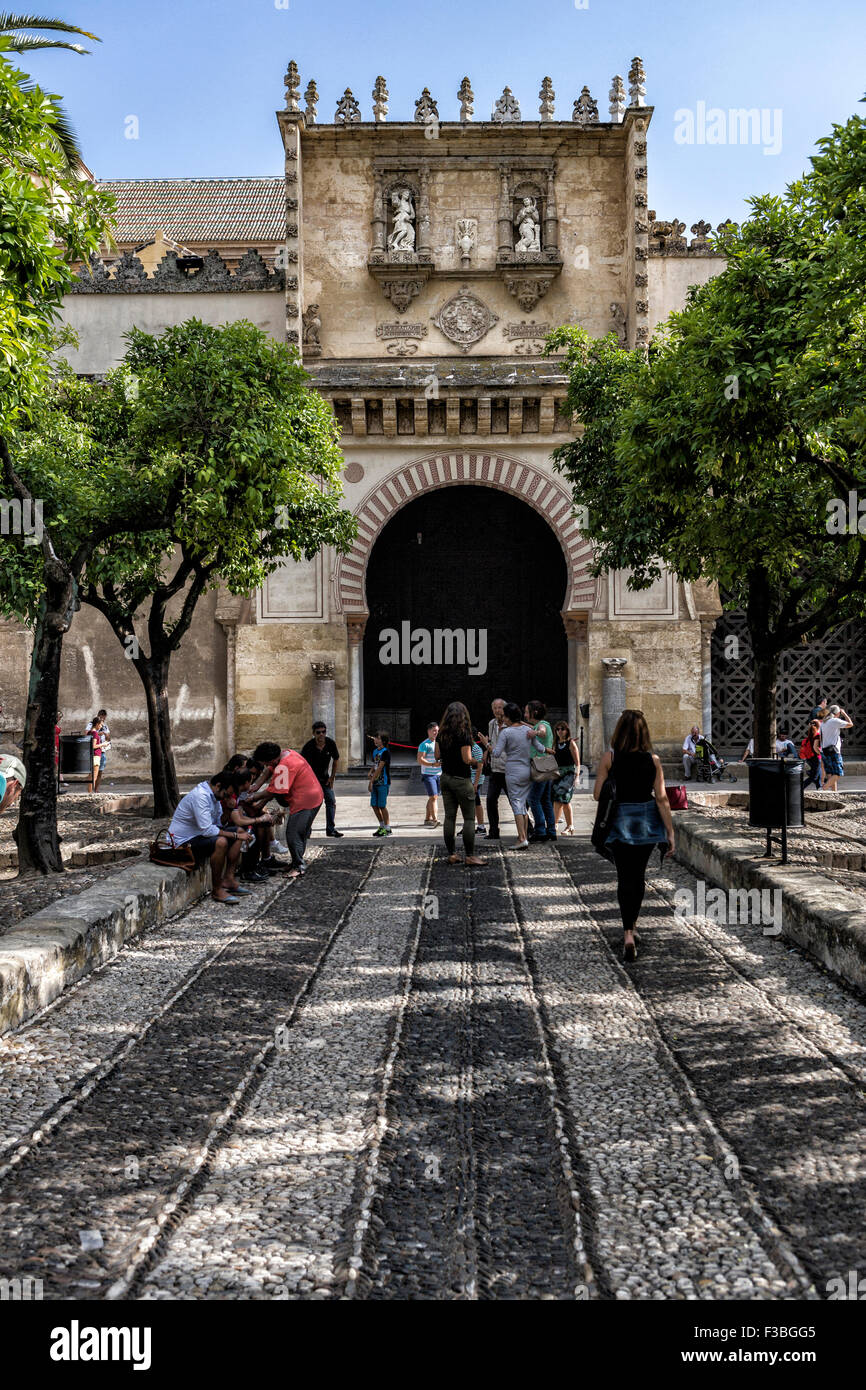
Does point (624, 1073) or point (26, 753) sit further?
point (26, 753)

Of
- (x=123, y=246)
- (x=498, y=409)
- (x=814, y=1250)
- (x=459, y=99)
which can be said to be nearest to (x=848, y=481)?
(x=814, y=1250)

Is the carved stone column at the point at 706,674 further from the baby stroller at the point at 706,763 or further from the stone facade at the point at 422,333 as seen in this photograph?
the baby stroller at the point at 706,763

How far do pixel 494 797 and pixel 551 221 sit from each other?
41.2 ft

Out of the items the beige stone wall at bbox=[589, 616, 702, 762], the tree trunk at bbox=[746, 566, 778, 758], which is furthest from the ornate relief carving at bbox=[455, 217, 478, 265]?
the tree trunk at bbox=[746, 566, 778, 758]

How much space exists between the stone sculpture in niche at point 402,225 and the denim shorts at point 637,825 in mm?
16001

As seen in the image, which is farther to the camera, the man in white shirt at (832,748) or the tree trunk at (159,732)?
the man in white shirt at (832,748)

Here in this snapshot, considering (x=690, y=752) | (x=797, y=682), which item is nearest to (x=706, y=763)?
(x=690, y=752)

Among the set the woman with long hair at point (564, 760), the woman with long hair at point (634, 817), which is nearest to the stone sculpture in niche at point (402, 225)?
the woman with long hair at point (564, 760)

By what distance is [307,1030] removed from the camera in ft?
16.6

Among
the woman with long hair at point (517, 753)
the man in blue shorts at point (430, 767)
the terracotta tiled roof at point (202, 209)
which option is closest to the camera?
the woman with long hair at point (517, 753)

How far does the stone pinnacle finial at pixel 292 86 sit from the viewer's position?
66.7 ft

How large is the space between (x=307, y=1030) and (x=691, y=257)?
1844 centimetres
